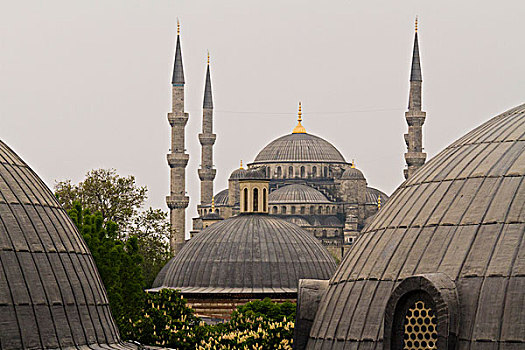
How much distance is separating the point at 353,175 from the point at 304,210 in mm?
5630

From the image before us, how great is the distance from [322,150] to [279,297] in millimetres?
74470

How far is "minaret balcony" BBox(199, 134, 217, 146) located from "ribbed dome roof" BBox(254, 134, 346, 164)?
536 inches

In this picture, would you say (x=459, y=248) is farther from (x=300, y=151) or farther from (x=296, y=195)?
(x=300, y=151)

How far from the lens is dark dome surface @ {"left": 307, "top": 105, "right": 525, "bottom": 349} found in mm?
9859

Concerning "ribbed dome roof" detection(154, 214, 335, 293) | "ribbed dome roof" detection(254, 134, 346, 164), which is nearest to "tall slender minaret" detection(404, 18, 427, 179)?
"ribbed dome roof" detection(254, 134, 346, 164)

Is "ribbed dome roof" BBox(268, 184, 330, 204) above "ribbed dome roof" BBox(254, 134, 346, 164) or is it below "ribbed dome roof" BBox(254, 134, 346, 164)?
below

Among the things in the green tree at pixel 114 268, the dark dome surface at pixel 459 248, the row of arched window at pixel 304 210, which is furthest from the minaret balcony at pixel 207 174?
the dark dome surface at pixel 459 248

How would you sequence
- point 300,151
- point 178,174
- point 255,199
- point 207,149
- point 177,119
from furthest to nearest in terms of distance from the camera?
1. point 300,151
2. point 207,149
3. point 177,119
4. point 178,174
5. point 255,199

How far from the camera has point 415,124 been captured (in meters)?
85.4

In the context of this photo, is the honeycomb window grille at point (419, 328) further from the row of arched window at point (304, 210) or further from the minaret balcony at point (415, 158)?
the row of arched window at point (304, 210)

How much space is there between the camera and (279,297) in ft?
134

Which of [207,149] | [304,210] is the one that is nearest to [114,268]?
[207,149]

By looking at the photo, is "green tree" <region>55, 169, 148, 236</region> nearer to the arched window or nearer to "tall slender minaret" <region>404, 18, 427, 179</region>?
the arched window

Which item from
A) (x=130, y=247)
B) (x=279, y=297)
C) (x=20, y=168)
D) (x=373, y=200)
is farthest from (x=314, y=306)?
(x=373, y=200)
